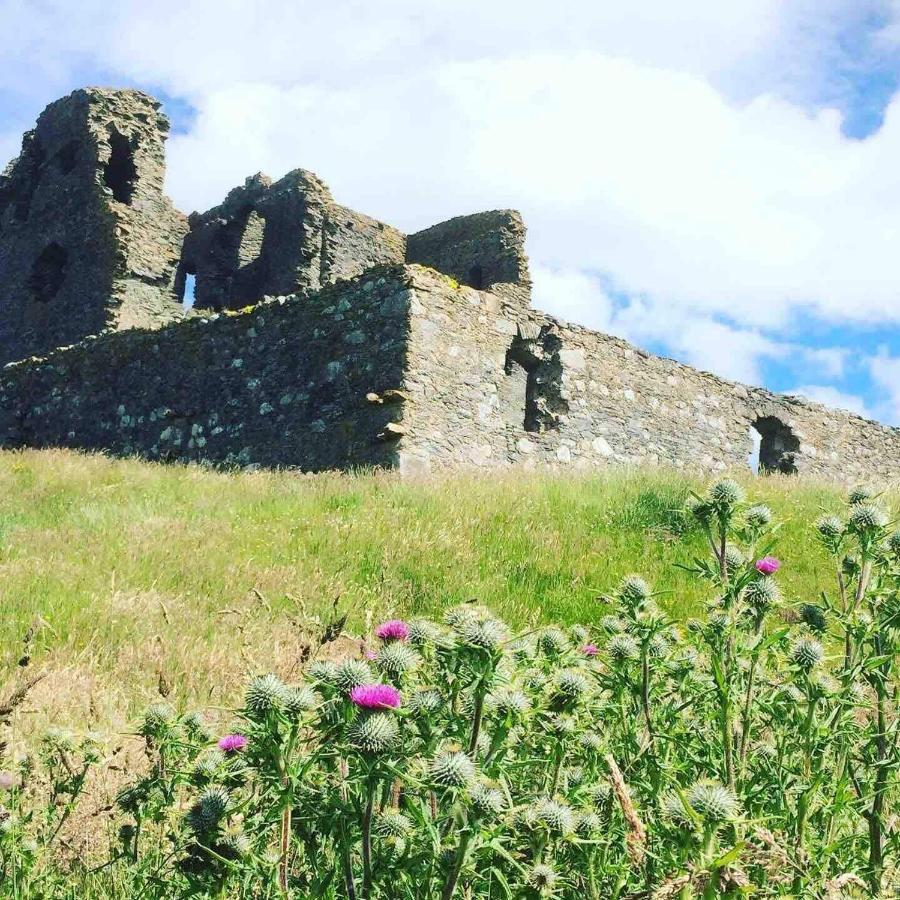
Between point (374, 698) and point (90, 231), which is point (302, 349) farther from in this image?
point (374, 698)

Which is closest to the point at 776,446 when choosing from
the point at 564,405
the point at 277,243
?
the point at 564,405

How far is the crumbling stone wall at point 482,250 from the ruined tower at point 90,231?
6.69 meters

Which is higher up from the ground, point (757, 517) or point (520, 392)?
point (520, 392)

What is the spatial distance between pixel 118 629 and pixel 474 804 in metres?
4.18

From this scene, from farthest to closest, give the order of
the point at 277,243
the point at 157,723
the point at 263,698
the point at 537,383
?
the point at 277,243, the point at 537,383, the point at 157,723, the point at 263,698

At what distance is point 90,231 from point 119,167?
2.37 m

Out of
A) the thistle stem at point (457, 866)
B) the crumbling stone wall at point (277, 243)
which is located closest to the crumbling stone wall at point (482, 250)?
the crumbling stone wall at point (277, 243)

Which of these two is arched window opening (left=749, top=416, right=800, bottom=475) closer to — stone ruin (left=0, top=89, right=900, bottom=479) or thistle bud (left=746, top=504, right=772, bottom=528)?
stone ruin (left=0, top=89, right=900, bottom=479)

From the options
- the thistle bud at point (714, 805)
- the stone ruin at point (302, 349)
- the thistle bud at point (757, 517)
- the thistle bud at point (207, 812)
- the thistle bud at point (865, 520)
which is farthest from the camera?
the stone ruin at point (302, 349)

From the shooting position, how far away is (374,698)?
1.86 metres

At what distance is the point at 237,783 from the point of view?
2.24m

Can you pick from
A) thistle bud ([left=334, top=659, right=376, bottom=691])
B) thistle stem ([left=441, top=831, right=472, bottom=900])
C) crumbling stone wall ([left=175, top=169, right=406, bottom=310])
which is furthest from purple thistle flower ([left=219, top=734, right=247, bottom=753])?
crumbling stone wall ([left=175, top=169, right=406, bottom=310])

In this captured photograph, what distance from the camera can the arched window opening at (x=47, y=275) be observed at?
74.0 feet

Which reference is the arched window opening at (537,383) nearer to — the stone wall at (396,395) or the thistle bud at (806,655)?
the stone wall at (396,395)
